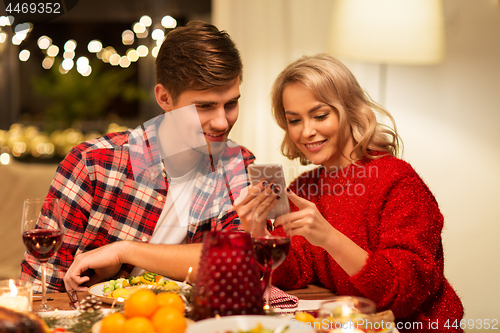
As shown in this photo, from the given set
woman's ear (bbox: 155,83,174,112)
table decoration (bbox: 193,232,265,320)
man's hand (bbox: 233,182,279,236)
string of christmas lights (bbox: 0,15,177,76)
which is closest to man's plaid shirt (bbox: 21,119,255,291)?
woman's ear (bbox: 155,83,174,112)

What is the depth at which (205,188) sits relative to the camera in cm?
171

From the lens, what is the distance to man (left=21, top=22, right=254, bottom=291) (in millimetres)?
1533

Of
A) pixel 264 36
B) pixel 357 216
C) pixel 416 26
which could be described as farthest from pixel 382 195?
pixel 264 36

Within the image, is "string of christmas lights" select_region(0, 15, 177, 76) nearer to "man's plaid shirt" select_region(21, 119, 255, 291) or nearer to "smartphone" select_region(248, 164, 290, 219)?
"man's plaid shirt" select_region(21, 119, 255, 291)

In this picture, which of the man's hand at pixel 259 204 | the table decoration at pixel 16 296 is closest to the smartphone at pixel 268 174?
the man's hand at pixel 259 204

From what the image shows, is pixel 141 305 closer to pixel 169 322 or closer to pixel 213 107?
pixel 169 322

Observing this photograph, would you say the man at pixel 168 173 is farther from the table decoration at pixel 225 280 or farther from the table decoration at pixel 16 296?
the table decoration at pixel 225 280

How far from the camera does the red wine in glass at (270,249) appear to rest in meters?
0.86

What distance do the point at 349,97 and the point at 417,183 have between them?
1.20ft

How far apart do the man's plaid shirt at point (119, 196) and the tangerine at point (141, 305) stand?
0.80 meters

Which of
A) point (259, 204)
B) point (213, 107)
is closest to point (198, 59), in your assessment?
point (213, 107)

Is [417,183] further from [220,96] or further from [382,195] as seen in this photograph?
[220,96]

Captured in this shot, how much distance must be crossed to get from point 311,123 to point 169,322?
3.20 ft

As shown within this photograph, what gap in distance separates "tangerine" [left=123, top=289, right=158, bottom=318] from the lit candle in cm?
24
